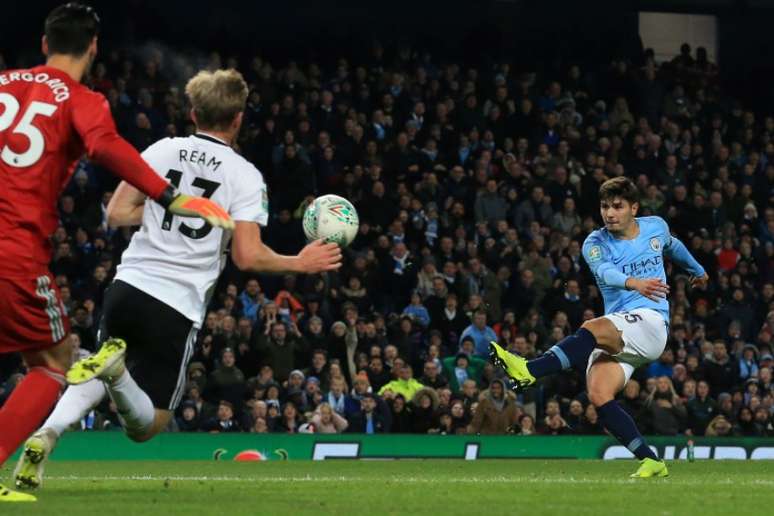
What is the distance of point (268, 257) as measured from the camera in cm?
860

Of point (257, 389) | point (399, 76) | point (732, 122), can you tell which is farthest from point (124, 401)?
point (732, 122)

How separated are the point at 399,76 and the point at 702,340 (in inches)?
282

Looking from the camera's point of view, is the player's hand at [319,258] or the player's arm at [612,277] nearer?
the player's hand at [319,258]

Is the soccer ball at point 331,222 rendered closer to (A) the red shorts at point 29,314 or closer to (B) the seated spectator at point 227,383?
(A) the red shorts at point 29,314

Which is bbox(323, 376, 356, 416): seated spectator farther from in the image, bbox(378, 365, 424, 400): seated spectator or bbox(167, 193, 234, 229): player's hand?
bbox(167, 193, 234, 229): player's hand

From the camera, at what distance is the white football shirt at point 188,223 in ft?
28.9

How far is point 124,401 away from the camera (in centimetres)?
870

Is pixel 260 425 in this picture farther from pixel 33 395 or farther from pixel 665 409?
pixel 33 395

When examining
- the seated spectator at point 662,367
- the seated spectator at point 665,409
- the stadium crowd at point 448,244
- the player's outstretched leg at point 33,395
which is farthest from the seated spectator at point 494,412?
Answer: the player's outstretched leg at point 33,395

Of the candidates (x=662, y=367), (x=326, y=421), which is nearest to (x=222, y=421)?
(x=326, y=421)

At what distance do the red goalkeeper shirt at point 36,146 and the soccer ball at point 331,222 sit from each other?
1.80 meters

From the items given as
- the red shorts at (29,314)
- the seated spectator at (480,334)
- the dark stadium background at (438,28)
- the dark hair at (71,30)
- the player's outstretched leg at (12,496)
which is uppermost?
the dark stadium background at (438,28)

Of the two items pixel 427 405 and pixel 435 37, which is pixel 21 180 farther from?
pixel 435 37

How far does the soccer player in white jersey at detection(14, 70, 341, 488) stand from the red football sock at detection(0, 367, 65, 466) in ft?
1.58
